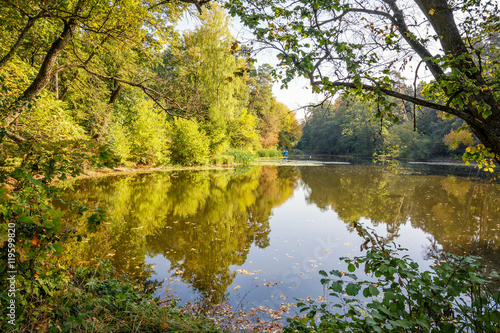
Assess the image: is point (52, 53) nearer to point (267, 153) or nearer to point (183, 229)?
point (183, 229)

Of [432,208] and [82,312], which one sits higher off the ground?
[82,312]

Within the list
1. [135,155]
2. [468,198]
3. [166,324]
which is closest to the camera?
[166,324]

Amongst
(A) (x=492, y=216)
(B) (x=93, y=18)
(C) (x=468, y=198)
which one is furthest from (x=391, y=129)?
(B) (x=93, y=18)

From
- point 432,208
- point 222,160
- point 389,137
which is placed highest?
point 389,137

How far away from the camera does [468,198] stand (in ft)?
35.9

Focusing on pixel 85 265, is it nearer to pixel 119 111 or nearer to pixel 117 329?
pixel 117 329

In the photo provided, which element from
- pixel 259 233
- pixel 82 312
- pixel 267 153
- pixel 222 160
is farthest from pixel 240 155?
pixel 82 312

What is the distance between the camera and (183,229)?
6.66 m

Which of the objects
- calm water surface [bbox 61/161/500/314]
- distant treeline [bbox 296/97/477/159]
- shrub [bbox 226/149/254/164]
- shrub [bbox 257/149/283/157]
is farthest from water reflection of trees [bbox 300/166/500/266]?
shrub [bbox 257/149/283/157]

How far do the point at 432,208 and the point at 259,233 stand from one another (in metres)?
6.98

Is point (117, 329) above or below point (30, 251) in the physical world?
below

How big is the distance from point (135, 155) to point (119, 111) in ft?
10.9

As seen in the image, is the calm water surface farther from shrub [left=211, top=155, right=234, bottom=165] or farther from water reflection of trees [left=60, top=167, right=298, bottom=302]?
shrub [left=211, top=155, right=234, bottom=165]

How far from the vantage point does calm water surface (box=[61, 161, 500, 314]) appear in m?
4.37
